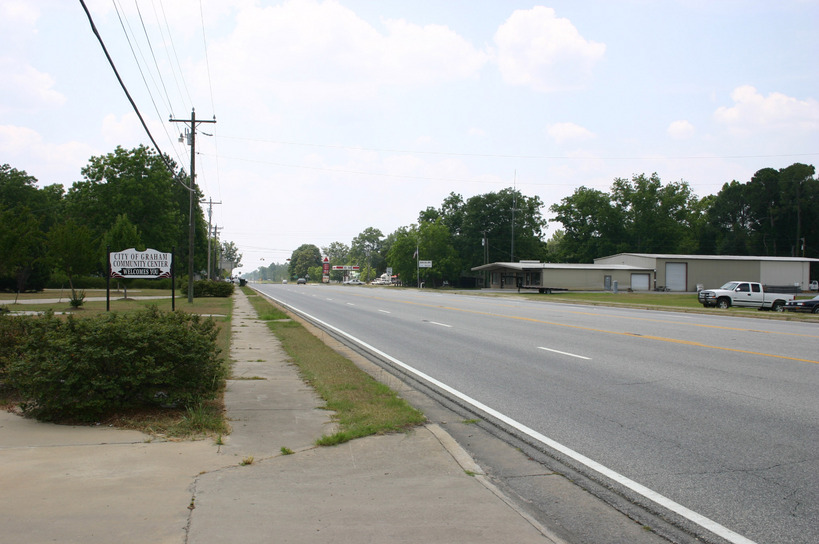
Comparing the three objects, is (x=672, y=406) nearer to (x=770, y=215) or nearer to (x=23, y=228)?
(x=23, y=228)

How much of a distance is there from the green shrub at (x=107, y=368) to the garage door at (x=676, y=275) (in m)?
67.1

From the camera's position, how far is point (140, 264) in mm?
16906

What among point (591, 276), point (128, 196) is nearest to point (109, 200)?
point (128, 196)

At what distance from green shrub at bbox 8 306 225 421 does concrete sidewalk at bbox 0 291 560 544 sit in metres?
0.31

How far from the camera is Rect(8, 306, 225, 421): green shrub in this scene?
20.7 ft

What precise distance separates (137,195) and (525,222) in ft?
227

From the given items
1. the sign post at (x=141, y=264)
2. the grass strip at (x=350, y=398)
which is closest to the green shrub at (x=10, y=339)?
the grass strip at (x=350, y=398)

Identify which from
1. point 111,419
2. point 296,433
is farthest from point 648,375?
point 111,419

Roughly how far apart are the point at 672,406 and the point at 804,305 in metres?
27.5

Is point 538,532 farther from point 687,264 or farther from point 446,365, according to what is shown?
point 687,264

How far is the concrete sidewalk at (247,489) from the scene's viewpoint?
12.4 feet

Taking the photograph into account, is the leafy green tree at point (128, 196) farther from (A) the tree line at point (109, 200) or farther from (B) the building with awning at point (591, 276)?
(B) the building with awning at point (591, 276)

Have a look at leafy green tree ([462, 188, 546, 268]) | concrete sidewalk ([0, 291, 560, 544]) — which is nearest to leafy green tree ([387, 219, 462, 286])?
leafy green tree ([462, 188, 546, 268])

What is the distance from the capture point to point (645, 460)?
5.54 meters
